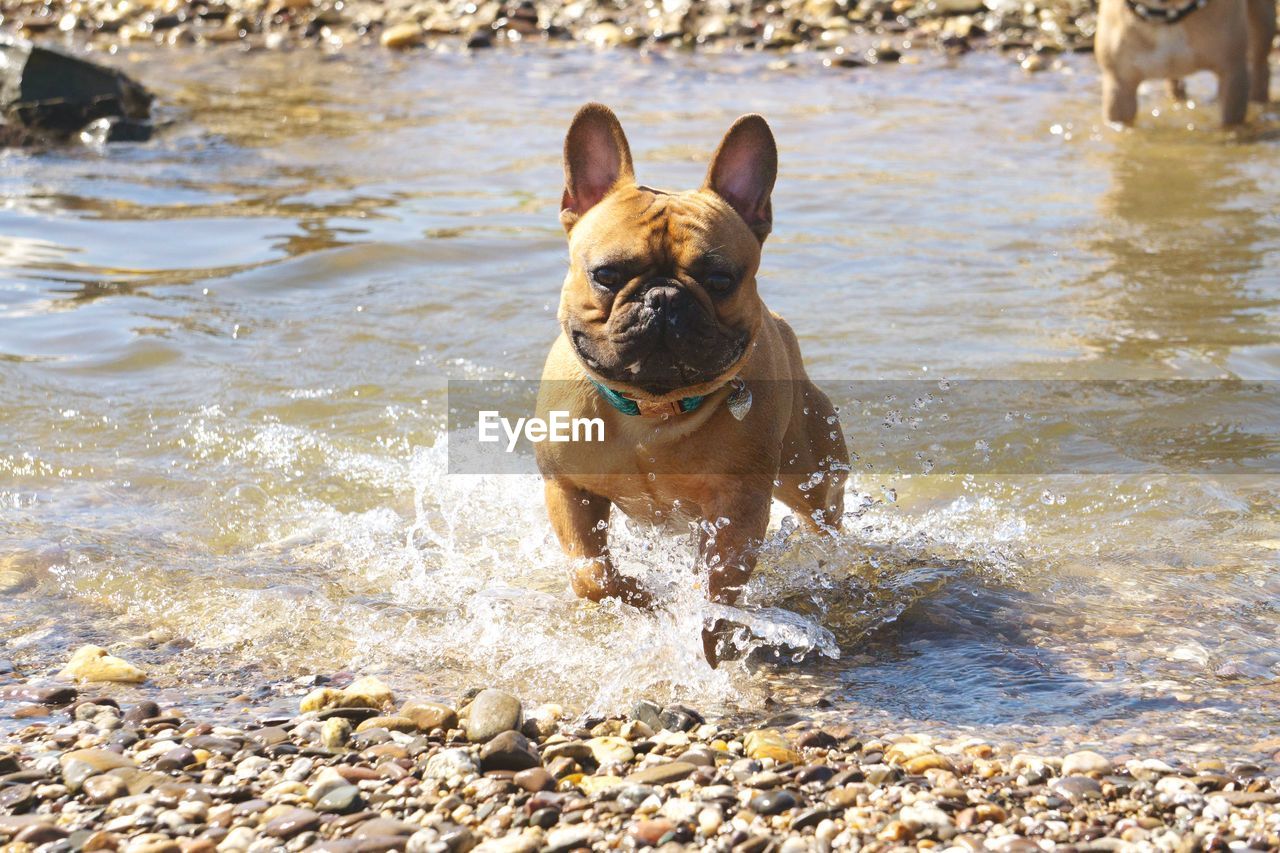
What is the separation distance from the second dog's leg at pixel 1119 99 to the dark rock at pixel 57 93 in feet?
26.7

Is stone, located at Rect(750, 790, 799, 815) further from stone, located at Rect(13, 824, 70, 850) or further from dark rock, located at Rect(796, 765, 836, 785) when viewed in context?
stone, located at Rect(13, 824, 70, 850)

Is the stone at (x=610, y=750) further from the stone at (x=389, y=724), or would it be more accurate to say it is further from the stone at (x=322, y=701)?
the stone at (x=322, y=701)

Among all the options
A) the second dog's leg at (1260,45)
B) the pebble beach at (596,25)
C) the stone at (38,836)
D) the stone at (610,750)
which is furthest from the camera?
the pebble beach at (596,25)

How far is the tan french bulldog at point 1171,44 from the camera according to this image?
11328 millimetres

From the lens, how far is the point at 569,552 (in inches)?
181

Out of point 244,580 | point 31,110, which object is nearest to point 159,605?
point 244,580

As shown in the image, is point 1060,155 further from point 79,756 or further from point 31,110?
point 79,756

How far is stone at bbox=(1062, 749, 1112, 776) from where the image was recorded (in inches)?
138

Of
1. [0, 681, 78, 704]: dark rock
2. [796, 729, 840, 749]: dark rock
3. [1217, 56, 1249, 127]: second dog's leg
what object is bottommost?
[796, 729, 840, 749]: dark rock

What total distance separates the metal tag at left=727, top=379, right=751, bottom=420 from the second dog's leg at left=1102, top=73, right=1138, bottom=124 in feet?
Result: 28.0

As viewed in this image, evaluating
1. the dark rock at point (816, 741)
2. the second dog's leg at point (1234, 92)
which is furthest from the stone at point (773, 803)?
the second dog's leg at point (1234, 92)

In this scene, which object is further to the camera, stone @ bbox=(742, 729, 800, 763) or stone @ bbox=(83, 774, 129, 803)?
stone @ bbox=(742, 729, 800, 763)

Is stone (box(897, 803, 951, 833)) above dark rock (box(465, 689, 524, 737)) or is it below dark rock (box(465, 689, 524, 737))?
below

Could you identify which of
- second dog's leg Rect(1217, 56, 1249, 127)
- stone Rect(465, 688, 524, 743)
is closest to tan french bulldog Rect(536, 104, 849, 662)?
stone Rect(465, 688, 524, 743)
